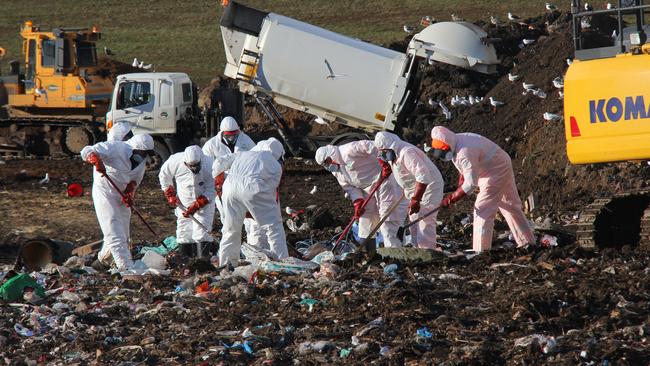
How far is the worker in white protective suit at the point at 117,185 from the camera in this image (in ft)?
52.8

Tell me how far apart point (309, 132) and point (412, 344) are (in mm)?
18349

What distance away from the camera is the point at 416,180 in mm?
15797

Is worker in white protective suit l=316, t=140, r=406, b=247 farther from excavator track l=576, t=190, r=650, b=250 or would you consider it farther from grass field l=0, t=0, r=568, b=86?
grass field l=0, t=0, r=568, b=86

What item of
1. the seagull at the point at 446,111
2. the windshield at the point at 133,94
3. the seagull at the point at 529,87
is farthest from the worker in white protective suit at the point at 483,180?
the windshield at the point at 133,94

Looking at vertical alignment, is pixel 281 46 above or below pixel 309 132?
above

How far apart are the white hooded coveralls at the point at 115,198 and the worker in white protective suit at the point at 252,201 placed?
4.59 ft

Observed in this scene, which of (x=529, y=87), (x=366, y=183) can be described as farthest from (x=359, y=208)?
(x=529, y=87)

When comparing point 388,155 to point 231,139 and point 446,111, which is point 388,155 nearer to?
point 231,139

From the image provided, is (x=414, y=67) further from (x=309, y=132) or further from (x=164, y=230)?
(x=164, y=230)

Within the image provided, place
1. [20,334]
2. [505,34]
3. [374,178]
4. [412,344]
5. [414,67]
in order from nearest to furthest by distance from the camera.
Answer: [412,344]
[20,334]
[374,178]
[414,67]
[505,34]

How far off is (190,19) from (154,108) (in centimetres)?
1806

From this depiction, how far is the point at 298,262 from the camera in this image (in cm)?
1470

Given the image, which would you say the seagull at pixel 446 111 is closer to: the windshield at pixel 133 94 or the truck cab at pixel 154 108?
the truck cab at pixel 154 108

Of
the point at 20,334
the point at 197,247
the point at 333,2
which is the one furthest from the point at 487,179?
the point at 333,2
